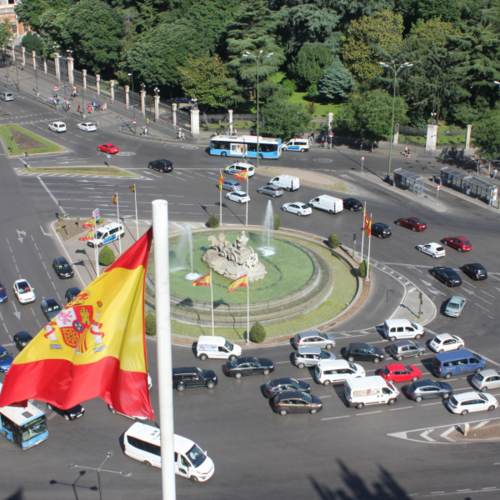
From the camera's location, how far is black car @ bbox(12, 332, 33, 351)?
4344 centimetres

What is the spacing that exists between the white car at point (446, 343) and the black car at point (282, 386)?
11336mm

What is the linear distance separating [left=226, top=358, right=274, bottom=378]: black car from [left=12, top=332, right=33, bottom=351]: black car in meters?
14.4

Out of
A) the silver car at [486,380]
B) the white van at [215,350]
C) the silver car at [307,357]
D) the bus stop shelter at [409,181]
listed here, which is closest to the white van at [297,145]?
the bus stop shelter at [409,181]

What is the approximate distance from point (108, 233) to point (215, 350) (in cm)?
2260

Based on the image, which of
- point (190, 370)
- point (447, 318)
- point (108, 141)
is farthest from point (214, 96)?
point (190, 370)

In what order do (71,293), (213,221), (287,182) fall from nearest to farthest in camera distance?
(71,293) → (213,221) → (287,182)

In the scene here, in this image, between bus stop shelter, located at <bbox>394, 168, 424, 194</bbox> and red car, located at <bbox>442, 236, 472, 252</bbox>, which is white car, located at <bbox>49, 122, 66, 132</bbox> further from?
red car, located at <bbox>442, 236, 472, 252</bbox>

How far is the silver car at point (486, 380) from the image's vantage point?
3988 centimetres

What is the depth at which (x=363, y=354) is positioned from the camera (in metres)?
43.3

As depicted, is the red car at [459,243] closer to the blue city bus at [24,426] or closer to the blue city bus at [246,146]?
the blue city bus at [246,146]

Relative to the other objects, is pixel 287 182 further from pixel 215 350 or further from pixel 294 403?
pixel 294 403

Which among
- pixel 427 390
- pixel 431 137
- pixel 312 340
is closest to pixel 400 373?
pixel 427 390

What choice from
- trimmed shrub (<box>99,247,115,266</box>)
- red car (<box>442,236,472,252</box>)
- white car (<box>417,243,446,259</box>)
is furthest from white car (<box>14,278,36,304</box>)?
red car (<box>442,236,472,252</box>)

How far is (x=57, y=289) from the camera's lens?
5247 centimetres
